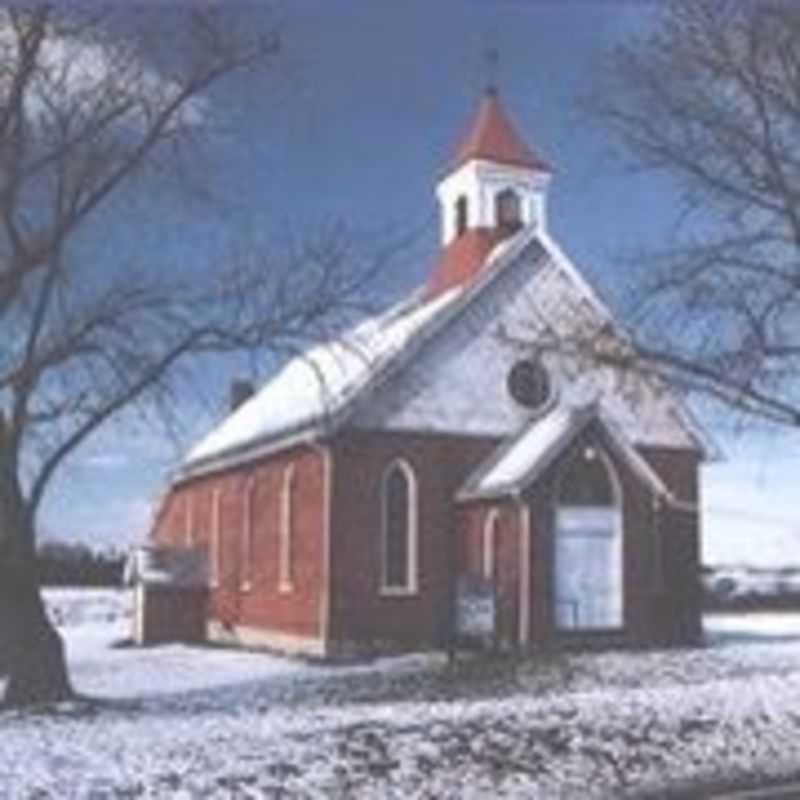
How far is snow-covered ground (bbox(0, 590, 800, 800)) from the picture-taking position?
11672mm

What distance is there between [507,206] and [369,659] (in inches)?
198

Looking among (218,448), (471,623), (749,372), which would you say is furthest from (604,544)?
(749,372)

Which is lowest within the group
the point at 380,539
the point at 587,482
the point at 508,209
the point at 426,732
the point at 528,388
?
the point at 426,732

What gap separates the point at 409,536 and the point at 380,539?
35 cm

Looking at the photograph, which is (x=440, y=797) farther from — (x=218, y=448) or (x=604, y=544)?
(x=218, y=448)

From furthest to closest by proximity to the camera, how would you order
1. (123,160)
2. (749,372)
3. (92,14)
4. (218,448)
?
(218,448)
(123,160)
(749,372)
(92,14)

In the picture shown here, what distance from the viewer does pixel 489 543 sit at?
21.8 meters

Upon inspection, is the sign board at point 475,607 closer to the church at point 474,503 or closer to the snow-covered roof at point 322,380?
the church at point 474,503

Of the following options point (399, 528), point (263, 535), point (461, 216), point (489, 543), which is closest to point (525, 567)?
point (489, 543)

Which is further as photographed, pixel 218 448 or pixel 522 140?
pixel 218 448

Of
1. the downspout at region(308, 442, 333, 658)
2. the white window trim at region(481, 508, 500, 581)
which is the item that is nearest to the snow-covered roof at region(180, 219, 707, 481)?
the downspout at region(308, 442, 333, 658)

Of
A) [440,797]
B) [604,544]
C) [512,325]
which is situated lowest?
[440,797]

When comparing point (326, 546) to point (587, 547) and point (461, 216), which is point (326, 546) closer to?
point (587, 547)

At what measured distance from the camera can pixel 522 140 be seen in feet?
39.0
